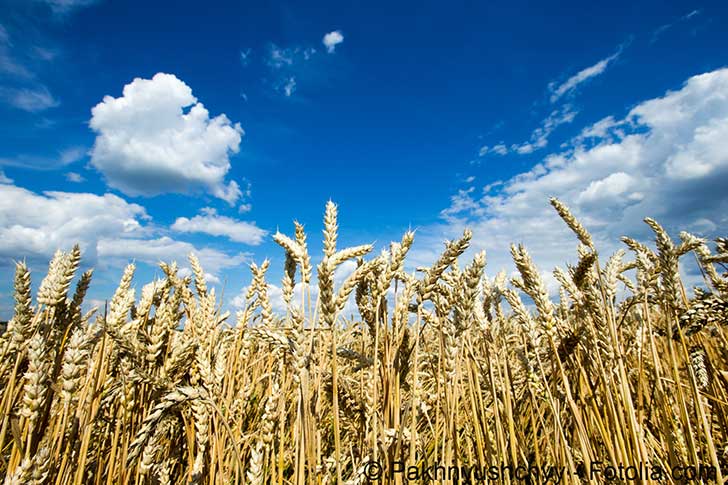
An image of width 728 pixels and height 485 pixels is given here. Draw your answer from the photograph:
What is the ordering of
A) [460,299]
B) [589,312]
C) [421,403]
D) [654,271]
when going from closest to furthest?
[460,299] → [589,312] → [421,403] → [654,271]

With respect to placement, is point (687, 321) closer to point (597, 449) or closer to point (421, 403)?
point (597, 449)

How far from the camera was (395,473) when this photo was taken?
1575 millimetres

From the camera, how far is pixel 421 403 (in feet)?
6.61

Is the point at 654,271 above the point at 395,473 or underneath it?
above

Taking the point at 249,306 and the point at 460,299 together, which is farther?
the point at 249,306

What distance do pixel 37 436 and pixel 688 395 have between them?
417cm

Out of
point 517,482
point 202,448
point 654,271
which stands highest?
point 654,271

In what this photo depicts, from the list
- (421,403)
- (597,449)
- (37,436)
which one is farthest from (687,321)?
(37,436)

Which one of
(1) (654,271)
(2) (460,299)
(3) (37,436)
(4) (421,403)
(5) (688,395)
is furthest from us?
(5) (688,395)

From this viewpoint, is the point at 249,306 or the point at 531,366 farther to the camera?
the point at 249,306

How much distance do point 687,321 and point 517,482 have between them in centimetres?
126

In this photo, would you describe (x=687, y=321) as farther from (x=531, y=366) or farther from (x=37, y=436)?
(x=37, y=436)

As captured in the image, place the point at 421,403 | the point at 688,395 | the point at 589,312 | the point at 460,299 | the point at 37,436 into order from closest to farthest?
the point at 37,436 → the point at 460,299 → the point at 589,312 → the point at 421,403 → the point at 688,395

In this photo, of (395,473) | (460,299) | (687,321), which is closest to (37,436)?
(395,473)
